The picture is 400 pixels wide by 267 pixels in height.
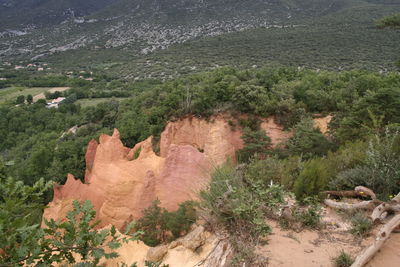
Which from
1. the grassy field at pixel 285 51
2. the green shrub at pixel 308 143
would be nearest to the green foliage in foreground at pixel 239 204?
the green shrub at pixel 308 143

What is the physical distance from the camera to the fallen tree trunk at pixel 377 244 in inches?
172

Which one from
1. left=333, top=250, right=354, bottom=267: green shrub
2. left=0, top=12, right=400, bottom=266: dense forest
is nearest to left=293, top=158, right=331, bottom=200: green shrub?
left=0, top=12, right=400, bottom=266: dense forest

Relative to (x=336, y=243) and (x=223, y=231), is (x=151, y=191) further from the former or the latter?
(x=336, y=243)

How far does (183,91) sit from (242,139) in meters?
6.53

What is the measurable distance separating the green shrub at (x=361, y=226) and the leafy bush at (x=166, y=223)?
418 centimetres

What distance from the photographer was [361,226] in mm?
5410

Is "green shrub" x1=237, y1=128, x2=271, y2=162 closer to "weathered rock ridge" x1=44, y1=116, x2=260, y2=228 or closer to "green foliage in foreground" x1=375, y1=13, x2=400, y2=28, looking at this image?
"weathered rock ridge" x1=44, y1=116, x2=260, y2=228

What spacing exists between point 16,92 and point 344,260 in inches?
2626

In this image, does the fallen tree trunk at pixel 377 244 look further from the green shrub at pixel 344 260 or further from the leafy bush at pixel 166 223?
the leafy bush at pixel 166 223

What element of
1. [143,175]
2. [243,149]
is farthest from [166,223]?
[243,149]

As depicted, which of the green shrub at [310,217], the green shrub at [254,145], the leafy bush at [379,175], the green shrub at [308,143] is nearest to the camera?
the green shrub at [310,217]

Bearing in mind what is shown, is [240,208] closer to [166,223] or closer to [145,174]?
[166,223]

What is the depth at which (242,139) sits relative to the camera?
717 inches

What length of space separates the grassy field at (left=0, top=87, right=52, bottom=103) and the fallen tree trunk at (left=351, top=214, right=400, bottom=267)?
59434 millimetres
